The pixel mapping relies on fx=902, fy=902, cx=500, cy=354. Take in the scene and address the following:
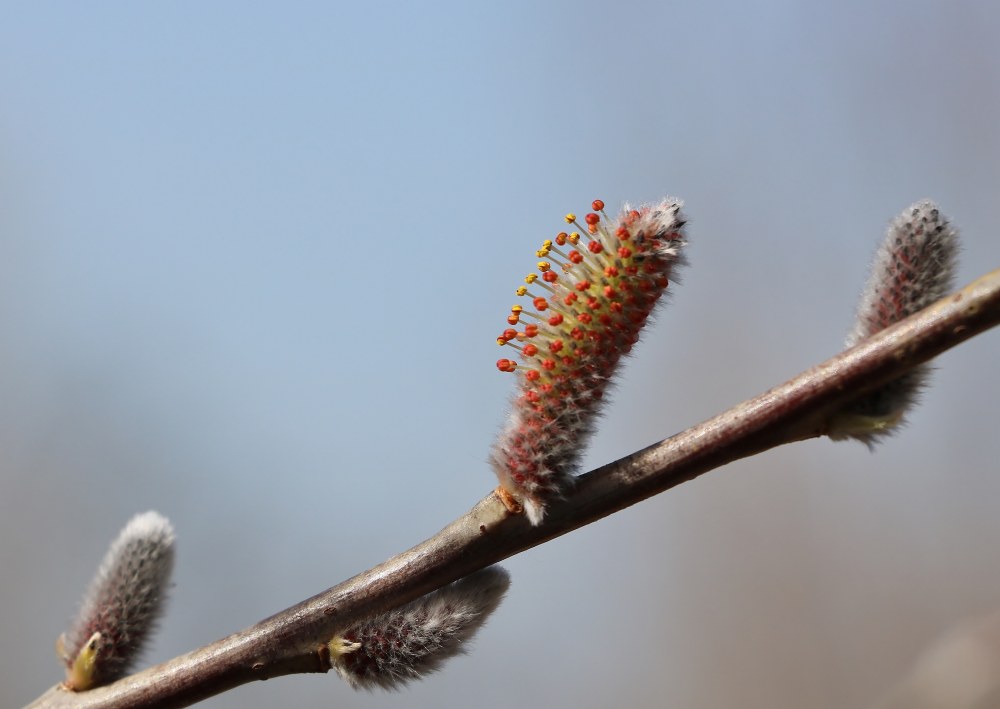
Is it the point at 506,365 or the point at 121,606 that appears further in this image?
the point at 121,606

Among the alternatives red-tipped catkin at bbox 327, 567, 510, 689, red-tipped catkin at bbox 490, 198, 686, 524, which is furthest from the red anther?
red-tipped catkin at bbox 327, 567, 510, 689

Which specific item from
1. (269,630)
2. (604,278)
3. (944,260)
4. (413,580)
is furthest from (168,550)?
(944,260)

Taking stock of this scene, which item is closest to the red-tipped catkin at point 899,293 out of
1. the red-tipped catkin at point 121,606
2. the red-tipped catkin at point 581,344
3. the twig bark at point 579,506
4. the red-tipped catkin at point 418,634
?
the twig bark at point 579,506

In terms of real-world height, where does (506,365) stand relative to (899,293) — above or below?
above

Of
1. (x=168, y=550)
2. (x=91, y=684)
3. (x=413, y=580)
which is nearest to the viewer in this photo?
(x=413, y=580)

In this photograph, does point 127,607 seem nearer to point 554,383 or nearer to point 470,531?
point 470,531

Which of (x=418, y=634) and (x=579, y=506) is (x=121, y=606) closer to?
(x=418, y=634)

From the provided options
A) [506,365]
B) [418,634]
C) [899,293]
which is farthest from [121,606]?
[899,293]
